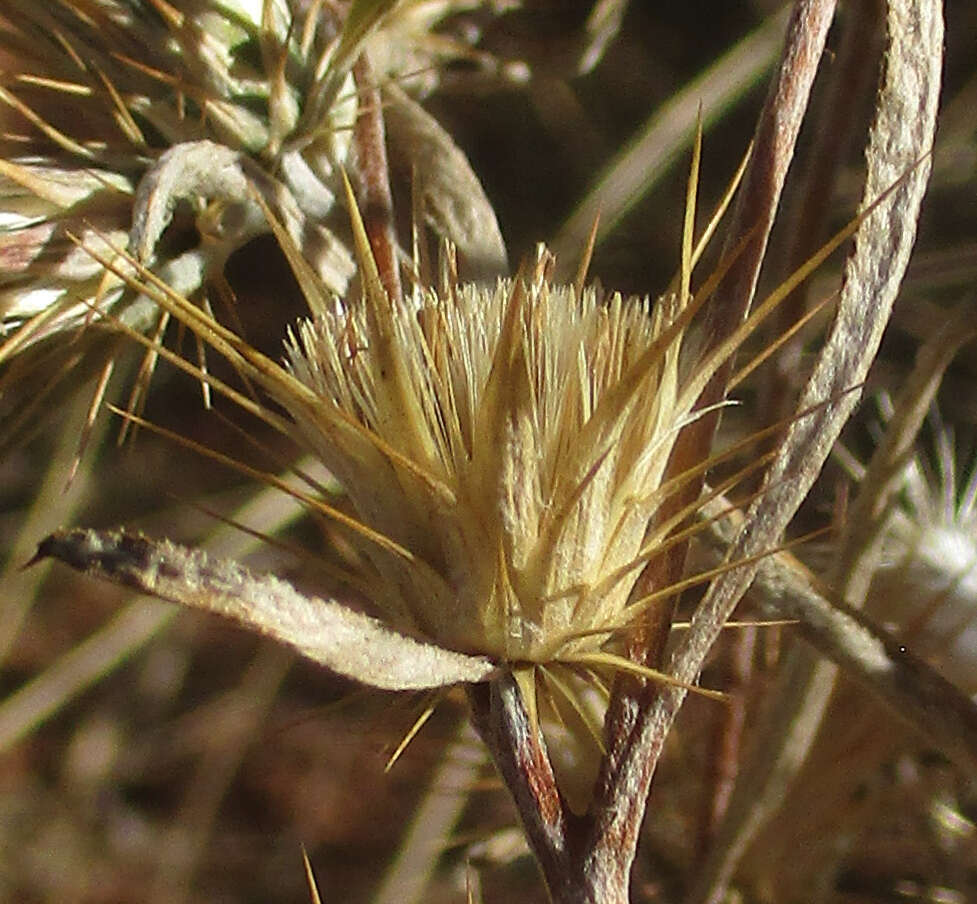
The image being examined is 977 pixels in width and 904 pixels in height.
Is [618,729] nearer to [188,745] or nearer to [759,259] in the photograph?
[759,259]

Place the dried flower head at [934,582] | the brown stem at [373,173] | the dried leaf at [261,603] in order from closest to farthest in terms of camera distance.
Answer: the dried leaf at [261,603]
the brown stem at [373,173]
the dried flower head at [934,582]

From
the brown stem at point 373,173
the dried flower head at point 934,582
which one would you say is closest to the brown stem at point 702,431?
the brown stem at point 373,173

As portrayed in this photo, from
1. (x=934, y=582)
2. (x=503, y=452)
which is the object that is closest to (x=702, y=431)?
(x=503, y=452)

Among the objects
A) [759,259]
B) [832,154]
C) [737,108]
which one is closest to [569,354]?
[759,259]

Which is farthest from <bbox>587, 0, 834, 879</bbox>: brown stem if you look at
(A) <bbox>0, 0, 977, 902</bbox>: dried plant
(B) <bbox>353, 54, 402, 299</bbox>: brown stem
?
(B) <bbox>353, 54, 402, 299</bbox>: brown stem

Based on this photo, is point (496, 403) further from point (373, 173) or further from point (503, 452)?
point (373, 173)

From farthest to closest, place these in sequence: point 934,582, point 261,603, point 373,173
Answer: point 934,582, point 373,173, point 261,603

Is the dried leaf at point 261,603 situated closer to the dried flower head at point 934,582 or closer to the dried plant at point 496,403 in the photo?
the dried plant at point 496,403

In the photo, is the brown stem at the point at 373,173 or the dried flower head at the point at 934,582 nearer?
the brown stem at the point at 373,173
